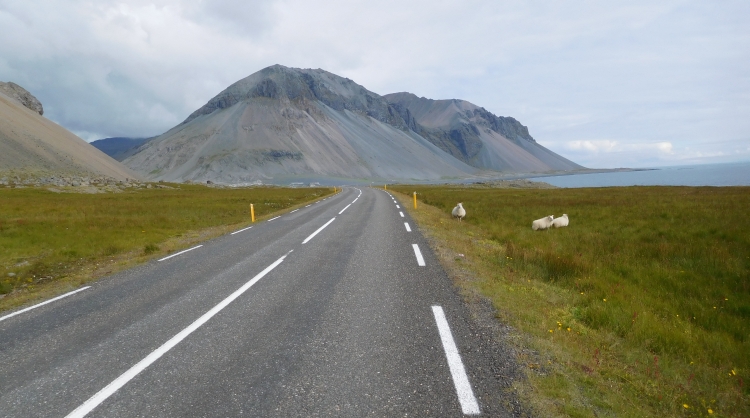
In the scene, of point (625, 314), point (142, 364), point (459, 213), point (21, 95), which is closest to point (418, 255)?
point (625, 314)

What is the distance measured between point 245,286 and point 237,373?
12.3 feet

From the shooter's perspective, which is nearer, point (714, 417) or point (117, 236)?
point (714, 417)

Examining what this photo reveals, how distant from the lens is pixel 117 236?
52.9ft

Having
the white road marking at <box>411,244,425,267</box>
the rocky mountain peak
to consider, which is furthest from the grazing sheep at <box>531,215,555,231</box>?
the rocky mountain peak

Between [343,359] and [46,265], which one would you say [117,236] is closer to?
[46,265]

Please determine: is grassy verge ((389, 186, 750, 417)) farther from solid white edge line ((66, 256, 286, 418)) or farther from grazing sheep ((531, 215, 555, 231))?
solid white edge line ((66, 256, 286, 418))

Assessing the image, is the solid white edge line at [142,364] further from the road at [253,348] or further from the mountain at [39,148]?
the mountain at [39,148]

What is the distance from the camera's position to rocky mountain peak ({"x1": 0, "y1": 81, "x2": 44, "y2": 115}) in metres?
128

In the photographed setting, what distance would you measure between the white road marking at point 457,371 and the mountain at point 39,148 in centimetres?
10219

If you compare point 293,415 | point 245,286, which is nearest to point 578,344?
point 293,415

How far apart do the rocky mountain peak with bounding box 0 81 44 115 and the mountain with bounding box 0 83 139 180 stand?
26617mm

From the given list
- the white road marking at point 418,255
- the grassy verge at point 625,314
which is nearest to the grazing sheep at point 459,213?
the grassy verge at point 625,314

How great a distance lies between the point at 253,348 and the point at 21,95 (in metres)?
185

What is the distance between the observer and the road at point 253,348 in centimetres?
379
